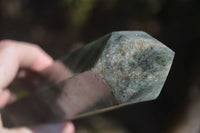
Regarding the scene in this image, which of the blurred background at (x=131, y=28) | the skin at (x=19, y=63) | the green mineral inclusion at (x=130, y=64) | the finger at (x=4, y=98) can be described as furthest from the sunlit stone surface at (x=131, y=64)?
the blurred background at (x=131, y=28)

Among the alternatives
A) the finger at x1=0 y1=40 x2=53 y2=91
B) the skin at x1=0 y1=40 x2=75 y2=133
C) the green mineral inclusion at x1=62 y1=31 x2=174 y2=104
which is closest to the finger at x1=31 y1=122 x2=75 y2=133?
the skin at x1=0 y1=40 x2=75 y2=133

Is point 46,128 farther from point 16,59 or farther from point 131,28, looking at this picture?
point 131,28

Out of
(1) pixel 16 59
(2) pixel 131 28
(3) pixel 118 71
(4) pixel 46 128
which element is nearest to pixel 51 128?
(4) pixel 46 128

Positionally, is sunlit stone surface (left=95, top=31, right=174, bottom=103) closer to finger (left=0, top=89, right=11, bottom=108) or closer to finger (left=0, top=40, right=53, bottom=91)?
finger (left=0, top=40, right=53, bottom=91)

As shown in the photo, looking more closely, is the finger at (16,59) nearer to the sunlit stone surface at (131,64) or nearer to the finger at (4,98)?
the finger at (4,98)

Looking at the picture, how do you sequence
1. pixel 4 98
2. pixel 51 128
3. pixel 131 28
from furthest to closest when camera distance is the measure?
pixel 131 28, pixel 4 98, pixel 51 128

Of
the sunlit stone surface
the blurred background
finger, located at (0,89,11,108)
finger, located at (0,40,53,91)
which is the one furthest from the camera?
the blurred background
